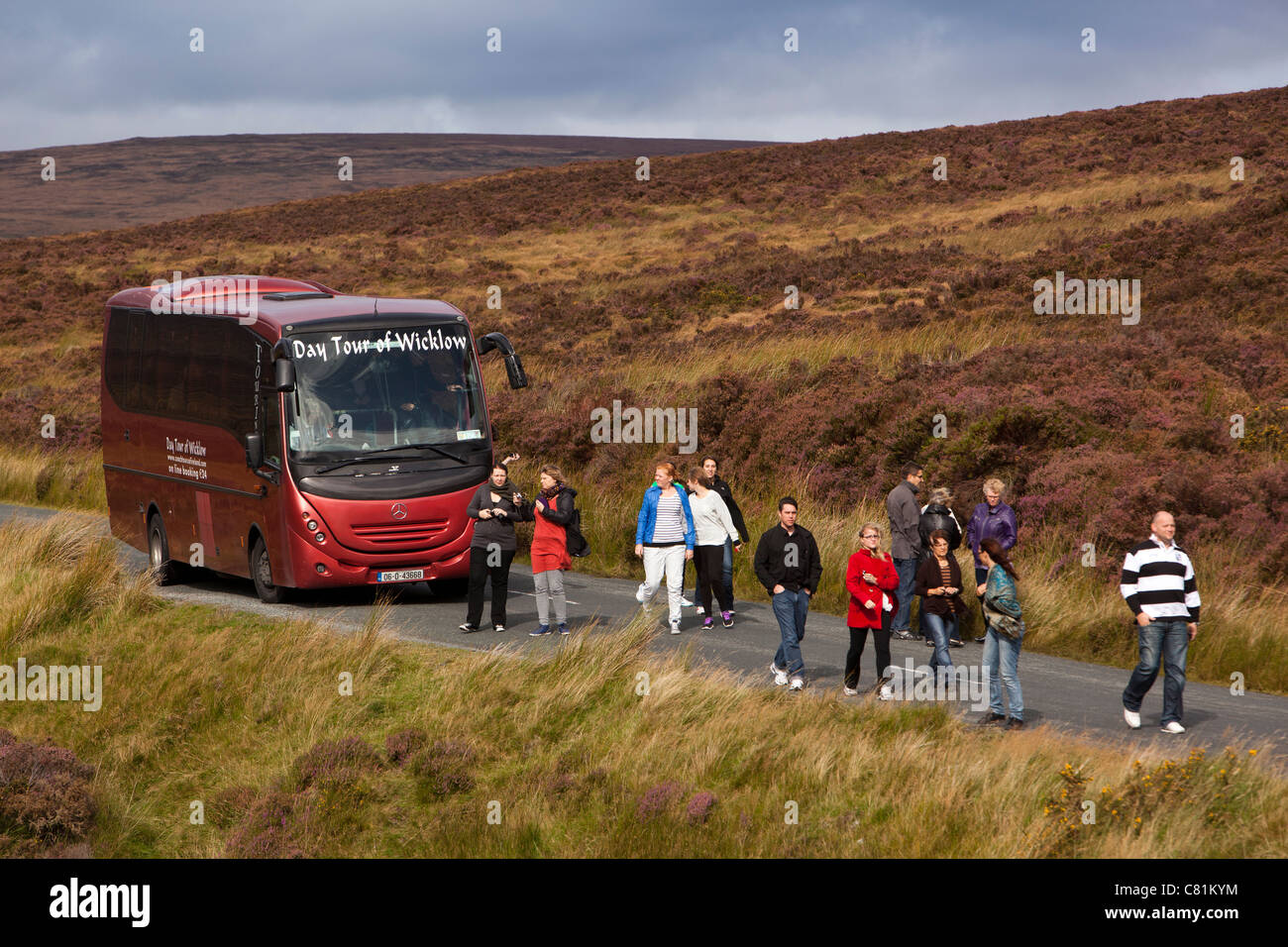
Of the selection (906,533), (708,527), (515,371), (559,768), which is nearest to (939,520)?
(906,533)

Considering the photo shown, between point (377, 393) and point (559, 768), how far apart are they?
21.7 feet

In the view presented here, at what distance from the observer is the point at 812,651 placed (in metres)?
13.7

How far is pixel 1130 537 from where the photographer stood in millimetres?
15695

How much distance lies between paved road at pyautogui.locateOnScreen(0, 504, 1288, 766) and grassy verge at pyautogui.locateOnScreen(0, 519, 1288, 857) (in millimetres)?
853

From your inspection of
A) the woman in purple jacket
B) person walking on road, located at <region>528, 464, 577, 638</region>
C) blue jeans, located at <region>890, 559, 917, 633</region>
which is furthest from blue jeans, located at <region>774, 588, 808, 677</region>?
blue jeans, located at <region>890, 559, 917, 633</region>

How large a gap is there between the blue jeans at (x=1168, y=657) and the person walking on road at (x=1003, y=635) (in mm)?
966

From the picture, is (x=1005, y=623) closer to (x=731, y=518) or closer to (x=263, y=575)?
(x=731, y=518)

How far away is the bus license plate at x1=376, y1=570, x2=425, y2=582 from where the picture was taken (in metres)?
15.4

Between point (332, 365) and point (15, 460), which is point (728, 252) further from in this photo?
point (332, 365)

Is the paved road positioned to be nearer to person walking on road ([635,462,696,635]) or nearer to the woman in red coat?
the woman in red coat

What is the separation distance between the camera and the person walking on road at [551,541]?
13711 mm

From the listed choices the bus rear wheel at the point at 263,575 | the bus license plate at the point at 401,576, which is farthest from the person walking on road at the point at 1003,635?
the bus rear wheel at the point at 263,575

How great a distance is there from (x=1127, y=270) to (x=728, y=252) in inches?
797
